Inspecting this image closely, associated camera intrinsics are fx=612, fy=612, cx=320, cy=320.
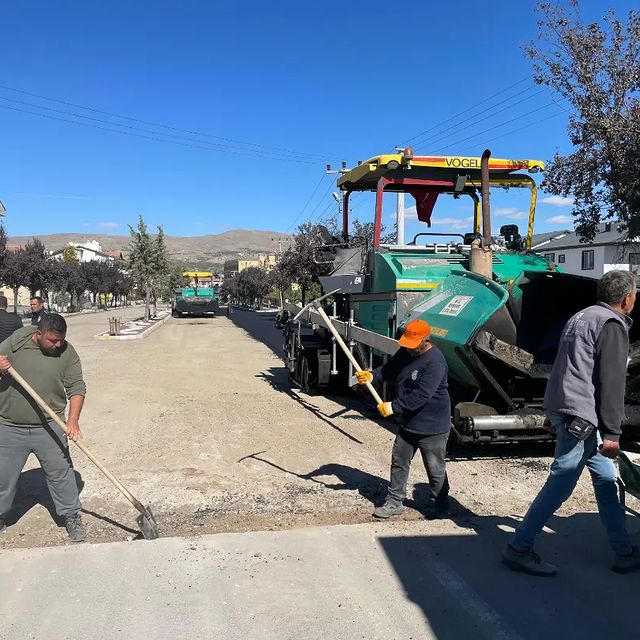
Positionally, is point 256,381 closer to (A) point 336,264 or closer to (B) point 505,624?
(A) point 336,264

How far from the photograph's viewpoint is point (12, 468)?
409 cm

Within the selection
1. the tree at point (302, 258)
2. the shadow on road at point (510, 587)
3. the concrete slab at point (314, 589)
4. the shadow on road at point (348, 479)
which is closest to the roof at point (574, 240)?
the tree at point (302, 258)

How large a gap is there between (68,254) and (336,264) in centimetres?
7640

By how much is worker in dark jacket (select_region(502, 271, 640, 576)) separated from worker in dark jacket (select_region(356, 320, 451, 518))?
0.90 meters

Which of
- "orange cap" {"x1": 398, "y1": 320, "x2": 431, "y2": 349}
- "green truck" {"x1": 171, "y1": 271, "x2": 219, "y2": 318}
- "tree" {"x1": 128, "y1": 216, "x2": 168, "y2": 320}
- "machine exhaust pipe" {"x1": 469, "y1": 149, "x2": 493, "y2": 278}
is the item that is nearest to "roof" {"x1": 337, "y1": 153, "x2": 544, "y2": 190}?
"machine exhaust pipe" {"x1": 469, "y1": 149, "x2": 493, "y2": 278}

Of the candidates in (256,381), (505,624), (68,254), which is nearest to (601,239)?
(256,381)

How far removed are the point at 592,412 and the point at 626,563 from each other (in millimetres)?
962

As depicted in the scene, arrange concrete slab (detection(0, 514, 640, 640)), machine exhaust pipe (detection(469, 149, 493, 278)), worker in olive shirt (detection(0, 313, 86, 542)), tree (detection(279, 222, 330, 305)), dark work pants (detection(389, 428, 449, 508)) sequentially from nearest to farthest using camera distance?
concrete slab (detection(0, 514, 640, 640)) < worker in olive shirt (detection(0, 313, 86, 542)) < dark work pants (detection(389, 428, 449, 508)) < machine exhaust pipe (detection(469, 149, 493, 278)) < tree (detection(279, 222, 330, 305))

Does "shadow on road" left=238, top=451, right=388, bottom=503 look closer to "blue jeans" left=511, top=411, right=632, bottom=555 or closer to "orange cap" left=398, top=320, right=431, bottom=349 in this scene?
"orange cap" left=398, top=320, right=431, bottom=349

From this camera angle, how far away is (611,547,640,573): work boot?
3.52 metres

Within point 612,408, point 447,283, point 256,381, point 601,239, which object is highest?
point 601,239

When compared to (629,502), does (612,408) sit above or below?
above

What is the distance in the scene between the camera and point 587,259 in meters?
48.9

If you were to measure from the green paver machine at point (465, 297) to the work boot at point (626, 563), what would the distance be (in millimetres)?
1869
